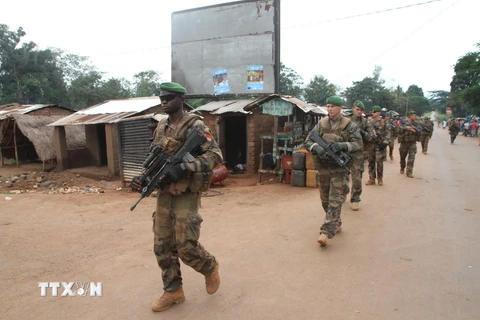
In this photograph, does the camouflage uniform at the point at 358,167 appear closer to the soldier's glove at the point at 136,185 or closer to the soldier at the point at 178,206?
the soldier at the point at 178,206

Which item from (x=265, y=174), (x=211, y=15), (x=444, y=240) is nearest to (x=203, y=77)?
(x=211, y=15)

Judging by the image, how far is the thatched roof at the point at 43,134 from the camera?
12.3m

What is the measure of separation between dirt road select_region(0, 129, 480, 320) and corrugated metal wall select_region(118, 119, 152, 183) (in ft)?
7.67

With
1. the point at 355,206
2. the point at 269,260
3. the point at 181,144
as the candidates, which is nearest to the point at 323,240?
the point at 269,260

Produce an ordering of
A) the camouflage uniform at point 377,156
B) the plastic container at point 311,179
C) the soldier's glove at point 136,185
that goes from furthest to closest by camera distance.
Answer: the plastic container at point 311,179, the camouflage uniform at point 377,156, the soldier's glove at point 136,185

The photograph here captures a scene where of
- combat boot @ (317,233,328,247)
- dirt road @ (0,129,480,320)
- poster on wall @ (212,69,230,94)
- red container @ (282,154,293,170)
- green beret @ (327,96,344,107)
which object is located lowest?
dirt road @ (0,129,480,320)

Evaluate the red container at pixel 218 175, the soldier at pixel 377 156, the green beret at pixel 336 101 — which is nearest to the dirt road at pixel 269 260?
the soldier at pixel 377 156

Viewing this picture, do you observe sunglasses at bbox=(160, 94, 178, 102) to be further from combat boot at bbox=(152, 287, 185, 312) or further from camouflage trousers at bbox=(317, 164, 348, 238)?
camouflage trousers at bbox=(317, 164, 348, 238)

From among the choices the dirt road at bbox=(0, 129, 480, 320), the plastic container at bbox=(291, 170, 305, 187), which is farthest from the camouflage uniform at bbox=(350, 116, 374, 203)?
the plastic container at bbox=(291, 170, 305, 187)

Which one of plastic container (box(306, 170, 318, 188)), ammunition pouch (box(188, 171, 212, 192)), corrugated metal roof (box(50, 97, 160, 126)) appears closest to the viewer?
ammunition pouch (box(188, 171, 212, 192))

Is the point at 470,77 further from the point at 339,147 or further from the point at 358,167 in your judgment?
the point at 339,147

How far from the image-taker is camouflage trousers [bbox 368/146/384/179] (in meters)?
7.38

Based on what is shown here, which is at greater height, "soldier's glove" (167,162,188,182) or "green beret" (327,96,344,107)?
"green beret" (327,96,344,107)

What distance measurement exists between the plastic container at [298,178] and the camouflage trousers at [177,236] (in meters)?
5.21
